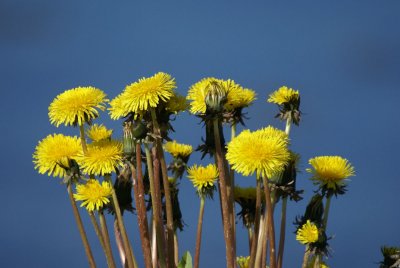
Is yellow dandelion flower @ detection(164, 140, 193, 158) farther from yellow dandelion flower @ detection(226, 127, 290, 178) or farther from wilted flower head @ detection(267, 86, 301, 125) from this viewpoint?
yellow dandelion flower @ detection(226, 127, 290, 178)

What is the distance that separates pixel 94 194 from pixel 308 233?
2.85 feet

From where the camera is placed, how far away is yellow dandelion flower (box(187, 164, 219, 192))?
314cm

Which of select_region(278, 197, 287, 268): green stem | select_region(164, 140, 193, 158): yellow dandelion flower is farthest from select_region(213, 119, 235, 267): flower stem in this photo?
select_region(164, 140, 193, 158): yellow dandelion flower

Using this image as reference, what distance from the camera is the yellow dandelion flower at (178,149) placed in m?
3.52

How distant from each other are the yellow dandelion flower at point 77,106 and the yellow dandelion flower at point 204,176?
50cm

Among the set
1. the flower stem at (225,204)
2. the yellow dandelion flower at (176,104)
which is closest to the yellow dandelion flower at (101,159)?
the yellow dandelion flower at (176,104)

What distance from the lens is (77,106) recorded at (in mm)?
2908

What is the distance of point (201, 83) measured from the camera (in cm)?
295

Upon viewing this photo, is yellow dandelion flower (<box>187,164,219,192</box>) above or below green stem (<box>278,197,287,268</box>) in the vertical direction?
above

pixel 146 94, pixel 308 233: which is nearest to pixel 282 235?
pixel 308 233

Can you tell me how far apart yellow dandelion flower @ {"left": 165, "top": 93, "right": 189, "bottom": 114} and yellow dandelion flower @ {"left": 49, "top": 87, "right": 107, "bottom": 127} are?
0.28 metres

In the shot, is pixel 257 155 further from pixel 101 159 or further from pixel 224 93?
pixel 101 159

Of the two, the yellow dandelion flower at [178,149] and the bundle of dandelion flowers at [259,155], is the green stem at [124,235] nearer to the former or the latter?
the bundle of dandelion flowers at [259,155]

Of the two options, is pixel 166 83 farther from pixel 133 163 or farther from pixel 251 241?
pixel 251 241
